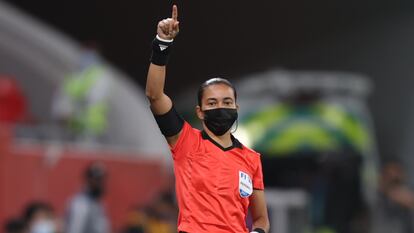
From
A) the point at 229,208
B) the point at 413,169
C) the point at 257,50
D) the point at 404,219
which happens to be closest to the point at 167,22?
the point at 229,208

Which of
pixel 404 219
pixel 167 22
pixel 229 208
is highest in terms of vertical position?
pixel 167 22

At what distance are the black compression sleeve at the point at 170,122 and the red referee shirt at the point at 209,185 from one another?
0.19ft

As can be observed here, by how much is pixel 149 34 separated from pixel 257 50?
2295mm

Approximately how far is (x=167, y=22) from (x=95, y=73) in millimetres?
10231

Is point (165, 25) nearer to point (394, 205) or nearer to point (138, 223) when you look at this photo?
point (138, 223)

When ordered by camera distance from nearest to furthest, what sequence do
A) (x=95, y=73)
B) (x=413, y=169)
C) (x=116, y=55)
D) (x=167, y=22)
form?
(x=167, y=22) < (x=95, y=73) < (x=413, y=169) < (x=116, y=55)

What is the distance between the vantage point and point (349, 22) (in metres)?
23.4

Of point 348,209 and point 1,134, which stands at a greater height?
point 1,134

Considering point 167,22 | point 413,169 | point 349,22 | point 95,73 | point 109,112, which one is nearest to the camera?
point 167,22

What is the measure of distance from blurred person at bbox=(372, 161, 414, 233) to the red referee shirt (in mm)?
7737

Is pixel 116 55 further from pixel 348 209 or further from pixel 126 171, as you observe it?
pixel 348 209

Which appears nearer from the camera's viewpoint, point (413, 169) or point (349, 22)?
point (413, 169)

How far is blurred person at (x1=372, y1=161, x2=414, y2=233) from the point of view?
14.3 meters

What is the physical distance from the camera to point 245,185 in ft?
22.2
